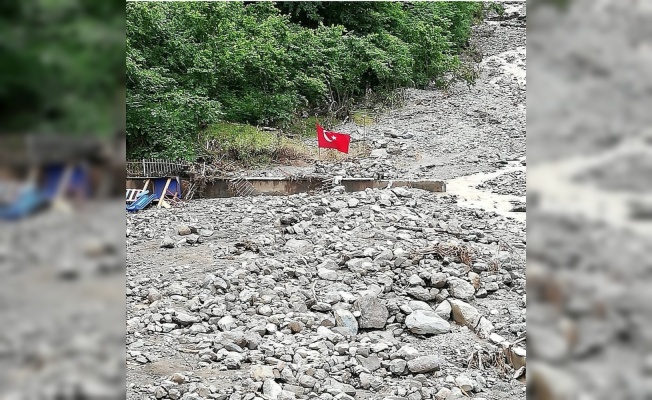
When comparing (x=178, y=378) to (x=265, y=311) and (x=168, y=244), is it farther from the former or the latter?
(x=168, y=244)

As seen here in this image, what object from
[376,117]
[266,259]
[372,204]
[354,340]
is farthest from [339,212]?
[376,117]

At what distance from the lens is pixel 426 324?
4492mm

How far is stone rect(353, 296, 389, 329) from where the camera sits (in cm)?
455

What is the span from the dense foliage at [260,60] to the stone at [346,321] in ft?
23.0

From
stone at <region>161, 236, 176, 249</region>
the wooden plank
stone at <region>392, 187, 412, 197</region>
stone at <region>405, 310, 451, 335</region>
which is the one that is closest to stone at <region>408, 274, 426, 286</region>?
stone at <region>405, 310, 451, 335</region>

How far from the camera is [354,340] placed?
4.36m

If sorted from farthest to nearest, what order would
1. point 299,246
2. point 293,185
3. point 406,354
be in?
point 293,185, point 299,246, point 406,354

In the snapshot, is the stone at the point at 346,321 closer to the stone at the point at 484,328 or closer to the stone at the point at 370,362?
the stone at the point at 370,362

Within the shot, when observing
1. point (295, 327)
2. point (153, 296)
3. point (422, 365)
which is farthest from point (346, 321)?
point (153, 296)
